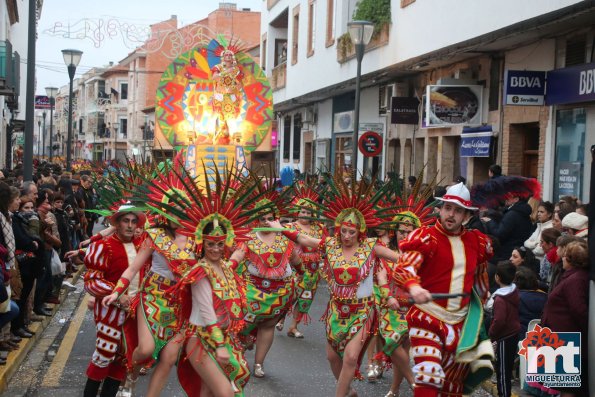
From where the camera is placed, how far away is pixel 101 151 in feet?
303

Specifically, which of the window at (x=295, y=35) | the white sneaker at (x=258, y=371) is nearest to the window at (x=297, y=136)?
the window at (x=295, y=35)

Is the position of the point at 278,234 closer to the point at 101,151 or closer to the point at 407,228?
the point at 407,228

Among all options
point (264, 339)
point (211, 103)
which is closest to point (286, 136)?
point (211, 103)

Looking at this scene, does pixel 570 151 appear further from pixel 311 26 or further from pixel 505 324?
pixel 311 26

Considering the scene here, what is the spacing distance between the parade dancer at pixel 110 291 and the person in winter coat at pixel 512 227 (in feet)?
16.2

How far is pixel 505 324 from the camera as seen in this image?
750 centimetres

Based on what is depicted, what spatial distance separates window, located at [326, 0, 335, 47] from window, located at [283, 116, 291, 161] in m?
10.9

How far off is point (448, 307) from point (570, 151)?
8.97 metres

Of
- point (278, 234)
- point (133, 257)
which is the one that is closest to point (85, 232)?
point (278, 234)

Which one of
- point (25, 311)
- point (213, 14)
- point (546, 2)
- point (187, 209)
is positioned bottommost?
point (25, 311)

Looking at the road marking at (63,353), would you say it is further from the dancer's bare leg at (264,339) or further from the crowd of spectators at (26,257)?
the dancer's bare leg at (264,339)

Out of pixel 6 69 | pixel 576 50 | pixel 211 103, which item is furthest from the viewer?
pixel 6 69

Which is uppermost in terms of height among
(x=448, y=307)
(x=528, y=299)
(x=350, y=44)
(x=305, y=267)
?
(x=350, y=44)

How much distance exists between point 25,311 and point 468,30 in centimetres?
1082
